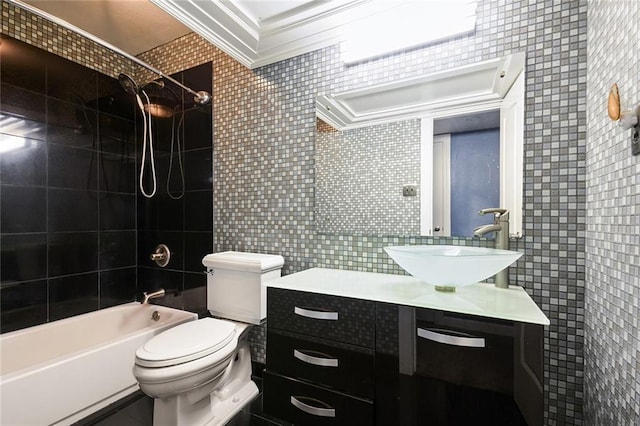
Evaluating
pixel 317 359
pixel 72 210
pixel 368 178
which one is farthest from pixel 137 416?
pixel 368 178

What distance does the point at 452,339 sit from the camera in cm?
90

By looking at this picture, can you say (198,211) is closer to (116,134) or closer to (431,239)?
(116,134)

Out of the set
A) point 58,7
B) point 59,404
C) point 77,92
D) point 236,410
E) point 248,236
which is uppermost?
point 58,7

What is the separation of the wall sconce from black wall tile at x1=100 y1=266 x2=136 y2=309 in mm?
3043

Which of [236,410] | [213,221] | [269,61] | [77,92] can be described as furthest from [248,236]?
[77,92]

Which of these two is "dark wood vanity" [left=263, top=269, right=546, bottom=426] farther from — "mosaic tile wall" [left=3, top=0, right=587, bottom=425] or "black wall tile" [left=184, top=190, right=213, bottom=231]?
"black wall tile" [left=184, top=190, right=213, bottom=231]

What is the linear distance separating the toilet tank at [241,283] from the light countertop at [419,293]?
29 cm

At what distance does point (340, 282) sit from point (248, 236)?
0.86 meters

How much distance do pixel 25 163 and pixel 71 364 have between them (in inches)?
52.7

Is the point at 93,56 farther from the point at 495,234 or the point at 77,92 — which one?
the point at 495,234

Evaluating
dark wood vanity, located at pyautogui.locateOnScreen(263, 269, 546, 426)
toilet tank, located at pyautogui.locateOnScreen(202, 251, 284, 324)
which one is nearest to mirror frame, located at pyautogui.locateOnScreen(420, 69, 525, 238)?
dark wood vanity, located at pyautogui.locateOnScreen(263, 269, 546, 426)

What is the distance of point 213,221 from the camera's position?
2029 millimetres

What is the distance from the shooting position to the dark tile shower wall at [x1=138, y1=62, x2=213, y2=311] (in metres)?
2.06

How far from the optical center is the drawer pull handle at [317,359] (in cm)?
109
